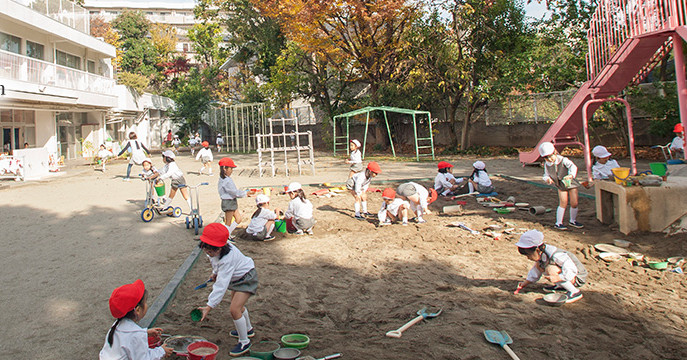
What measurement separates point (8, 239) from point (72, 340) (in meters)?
6.12

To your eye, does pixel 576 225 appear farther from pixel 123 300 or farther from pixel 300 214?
pixel 123 300

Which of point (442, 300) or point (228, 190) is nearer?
point (442, 300)

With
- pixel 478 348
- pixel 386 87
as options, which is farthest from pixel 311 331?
pixel 386 87

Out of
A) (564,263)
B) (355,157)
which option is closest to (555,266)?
(564,263)

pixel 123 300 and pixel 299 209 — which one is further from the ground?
pixel 299 209

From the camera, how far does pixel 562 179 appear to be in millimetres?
8859

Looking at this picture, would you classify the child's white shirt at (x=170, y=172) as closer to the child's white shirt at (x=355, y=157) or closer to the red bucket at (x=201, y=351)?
the child's white shirt at (x=355, y=157)

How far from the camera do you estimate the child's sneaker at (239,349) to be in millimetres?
4411

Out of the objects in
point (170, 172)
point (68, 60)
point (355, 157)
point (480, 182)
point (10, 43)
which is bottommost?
point (480, 182)

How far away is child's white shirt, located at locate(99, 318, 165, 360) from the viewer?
350 centimetres

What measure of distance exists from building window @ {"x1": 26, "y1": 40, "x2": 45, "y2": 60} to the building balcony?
191cm

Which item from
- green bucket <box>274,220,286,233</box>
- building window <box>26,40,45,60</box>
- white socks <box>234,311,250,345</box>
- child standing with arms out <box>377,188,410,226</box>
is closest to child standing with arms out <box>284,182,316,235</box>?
green bucket <box>274,220,286,233</box>

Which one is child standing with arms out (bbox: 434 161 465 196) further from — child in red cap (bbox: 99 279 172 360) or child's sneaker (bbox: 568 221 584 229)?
child in red cap (bbox: 99 279 172 360)

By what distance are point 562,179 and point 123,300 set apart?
7.86 m
